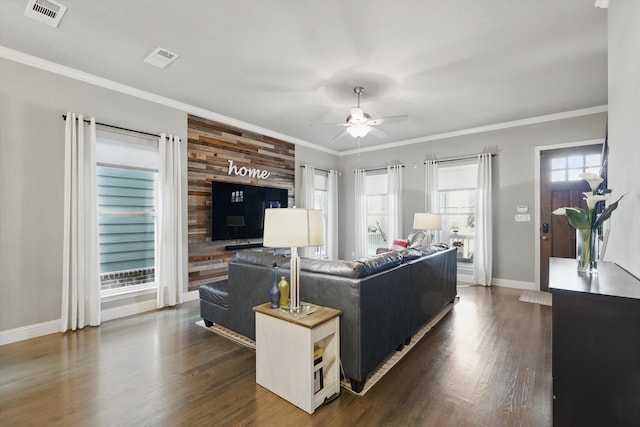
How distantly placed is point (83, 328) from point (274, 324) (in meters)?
2.79

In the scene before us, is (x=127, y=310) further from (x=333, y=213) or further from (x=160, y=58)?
(x=333, y=213)

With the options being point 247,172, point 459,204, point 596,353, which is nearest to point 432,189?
point 459,204

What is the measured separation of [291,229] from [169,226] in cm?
294

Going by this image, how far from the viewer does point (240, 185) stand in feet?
17.1

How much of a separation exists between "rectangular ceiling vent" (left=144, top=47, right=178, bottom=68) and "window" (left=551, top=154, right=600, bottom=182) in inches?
237

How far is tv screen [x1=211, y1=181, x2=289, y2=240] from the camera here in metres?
4.86

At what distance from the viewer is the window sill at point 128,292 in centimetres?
376

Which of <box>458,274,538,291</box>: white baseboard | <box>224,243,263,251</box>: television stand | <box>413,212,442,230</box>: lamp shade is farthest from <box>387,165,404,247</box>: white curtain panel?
<box>224,243,263,251</box>: television stand

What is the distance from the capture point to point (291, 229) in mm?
2098

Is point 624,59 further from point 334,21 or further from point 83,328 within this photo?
point 83,328

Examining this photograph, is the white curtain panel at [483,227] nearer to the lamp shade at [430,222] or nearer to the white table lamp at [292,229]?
the lamp shade at [430,222]

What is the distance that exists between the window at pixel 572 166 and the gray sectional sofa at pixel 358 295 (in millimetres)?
3055

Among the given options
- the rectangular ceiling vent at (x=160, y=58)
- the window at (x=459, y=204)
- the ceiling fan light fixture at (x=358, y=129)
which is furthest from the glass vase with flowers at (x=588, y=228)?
the window at (x=459, y=204)

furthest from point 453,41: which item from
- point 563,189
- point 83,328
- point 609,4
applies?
point 83,328
